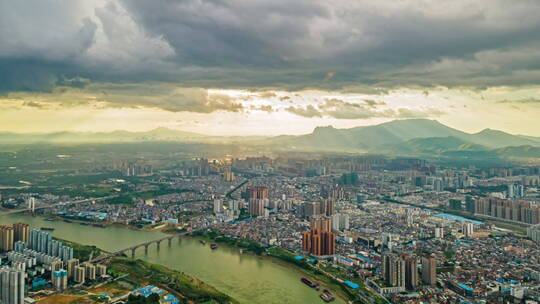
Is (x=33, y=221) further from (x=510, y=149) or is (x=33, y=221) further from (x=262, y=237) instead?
(x=510, y=149)

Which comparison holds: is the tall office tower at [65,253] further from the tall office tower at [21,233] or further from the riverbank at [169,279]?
the tall office tower at [21,233]

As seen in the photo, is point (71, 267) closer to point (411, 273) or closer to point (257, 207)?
point (411, 273)

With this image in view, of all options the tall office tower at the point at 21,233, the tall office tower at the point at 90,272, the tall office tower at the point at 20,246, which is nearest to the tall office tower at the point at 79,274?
the tall office tower at the point at 90,272

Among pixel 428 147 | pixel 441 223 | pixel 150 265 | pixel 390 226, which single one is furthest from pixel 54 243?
pixel 428 147

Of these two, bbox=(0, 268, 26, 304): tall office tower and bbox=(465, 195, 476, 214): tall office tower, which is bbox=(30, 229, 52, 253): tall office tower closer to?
bbox=(0, 268, 26, 304): tall office tower

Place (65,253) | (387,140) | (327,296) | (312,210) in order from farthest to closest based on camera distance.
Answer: (387,140) → (312,210) → (65,253) → (327,296)

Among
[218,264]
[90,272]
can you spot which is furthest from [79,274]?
[218,264]
